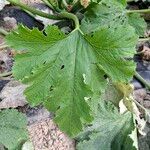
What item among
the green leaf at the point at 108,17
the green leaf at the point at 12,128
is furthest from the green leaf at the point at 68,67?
the green leaf at the point at 108,17

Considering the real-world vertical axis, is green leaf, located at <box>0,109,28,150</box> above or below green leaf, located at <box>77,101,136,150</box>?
above

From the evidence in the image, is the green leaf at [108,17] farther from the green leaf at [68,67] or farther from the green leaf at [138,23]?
the green leaf at [68,67]

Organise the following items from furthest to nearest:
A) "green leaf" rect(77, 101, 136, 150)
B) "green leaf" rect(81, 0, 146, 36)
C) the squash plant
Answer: "green leaf" rect(81, 0, 146, 36) → "green leaf" rect(77, 101, 136, 150) → the squash plant

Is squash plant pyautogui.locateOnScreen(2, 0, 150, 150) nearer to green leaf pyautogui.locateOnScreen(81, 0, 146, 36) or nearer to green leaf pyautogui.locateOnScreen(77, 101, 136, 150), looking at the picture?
green leaf pyautogui.locateOnScreen(77, 101, 136, 150)

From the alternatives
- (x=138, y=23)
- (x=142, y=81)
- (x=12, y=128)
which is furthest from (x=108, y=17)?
(x=12, y=128)

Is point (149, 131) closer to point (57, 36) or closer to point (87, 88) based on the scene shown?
point (87, 88)

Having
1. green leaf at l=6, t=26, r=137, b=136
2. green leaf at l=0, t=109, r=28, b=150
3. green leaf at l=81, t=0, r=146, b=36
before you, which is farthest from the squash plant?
green leaf at l=81, t=0, r=146, b=36

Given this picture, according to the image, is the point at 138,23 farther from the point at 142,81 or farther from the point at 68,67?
the point at 68,67
